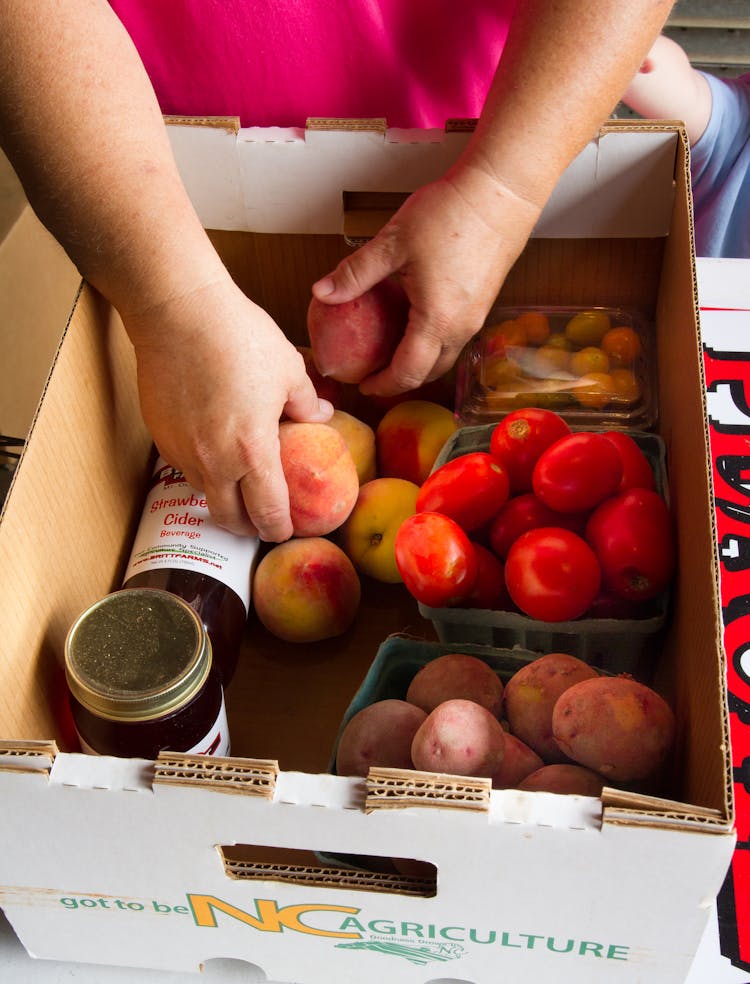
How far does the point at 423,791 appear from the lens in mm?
545

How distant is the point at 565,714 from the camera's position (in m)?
0.68

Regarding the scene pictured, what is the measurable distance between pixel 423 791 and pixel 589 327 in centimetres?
69

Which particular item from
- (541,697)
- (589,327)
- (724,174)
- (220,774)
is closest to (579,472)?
(541,697)

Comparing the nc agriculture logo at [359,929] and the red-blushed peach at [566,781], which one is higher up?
the red-blushed peach at [566,781]

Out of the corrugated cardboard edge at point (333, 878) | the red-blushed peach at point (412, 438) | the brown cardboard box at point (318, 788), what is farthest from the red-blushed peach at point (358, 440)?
the corrugated cardboard edge at point (333, 878)

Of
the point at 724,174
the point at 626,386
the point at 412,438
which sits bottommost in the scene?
the point at 412,438

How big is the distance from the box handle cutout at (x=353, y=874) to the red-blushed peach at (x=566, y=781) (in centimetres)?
9

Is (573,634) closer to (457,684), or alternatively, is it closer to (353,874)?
(457,684)

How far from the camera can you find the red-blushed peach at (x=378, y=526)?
961 mm

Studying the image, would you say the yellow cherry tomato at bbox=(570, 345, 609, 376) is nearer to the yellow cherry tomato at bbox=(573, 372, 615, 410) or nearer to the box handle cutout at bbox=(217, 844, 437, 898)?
the yellow cherry tomato at bbox=(573, 372, 615, 410)

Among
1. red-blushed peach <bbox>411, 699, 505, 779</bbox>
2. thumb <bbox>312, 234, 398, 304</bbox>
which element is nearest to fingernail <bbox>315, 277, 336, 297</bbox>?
thumb <bbox>312, 234, 398, 304</bbox>

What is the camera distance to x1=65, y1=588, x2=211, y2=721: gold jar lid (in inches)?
24.8

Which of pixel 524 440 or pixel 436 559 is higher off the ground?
pixel 524 440

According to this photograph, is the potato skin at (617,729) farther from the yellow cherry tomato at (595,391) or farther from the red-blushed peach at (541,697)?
the yellow cherry tomato at (595,391)
